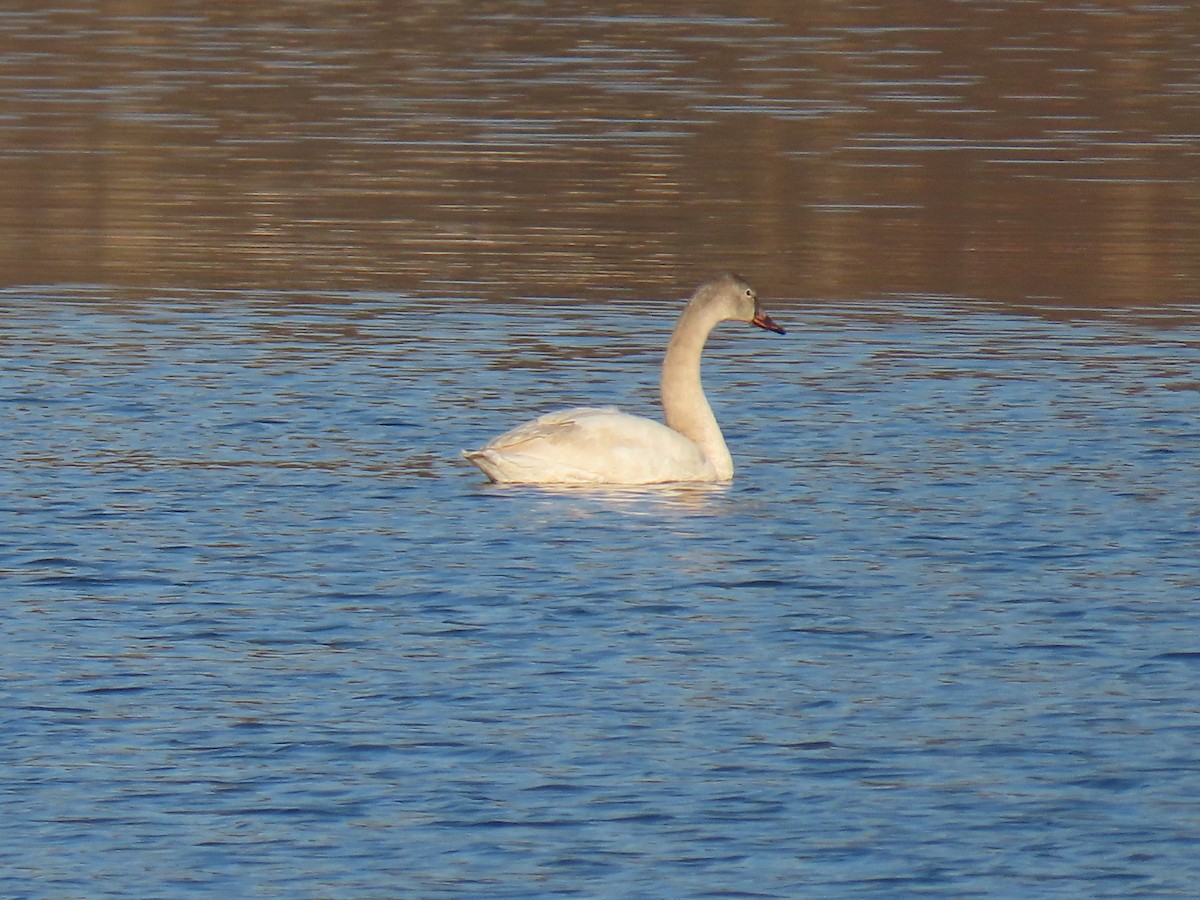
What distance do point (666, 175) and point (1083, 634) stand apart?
15.6 meters

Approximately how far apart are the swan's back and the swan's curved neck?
0.99 ft

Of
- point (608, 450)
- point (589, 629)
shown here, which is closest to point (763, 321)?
point (608, 450)

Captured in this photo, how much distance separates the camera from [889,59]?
118ft

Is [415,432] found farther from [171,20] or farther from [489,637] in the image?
[171,20]

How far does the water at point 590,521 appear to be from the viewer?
790cm

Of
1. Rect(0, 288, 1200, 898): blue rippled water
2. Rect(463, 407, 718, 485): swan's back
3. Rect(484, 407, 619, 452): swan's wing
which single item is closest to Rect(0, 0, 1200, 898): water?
Rect(0, 288, 1200, 898): blue rippled water

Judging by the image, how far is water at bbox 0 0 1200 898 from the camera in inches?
311

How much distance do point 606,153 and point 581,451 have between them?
46.5 feet

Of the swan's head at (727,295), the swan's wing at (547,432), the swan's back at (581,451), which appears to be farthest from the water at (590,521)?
the swan's head at (727,295)

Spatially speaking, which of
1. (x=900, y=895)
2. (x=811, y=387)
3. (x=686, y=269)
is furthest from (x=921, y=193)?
(x=900, y=895)

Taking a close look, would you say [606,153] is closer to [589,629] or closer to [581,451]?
[581,451]

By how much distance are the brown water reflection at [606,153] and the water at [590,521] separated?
0.38ft

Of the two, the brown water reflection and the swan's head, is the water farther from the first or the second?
the swan's head

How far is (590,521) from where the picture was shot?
12273 millimetres
